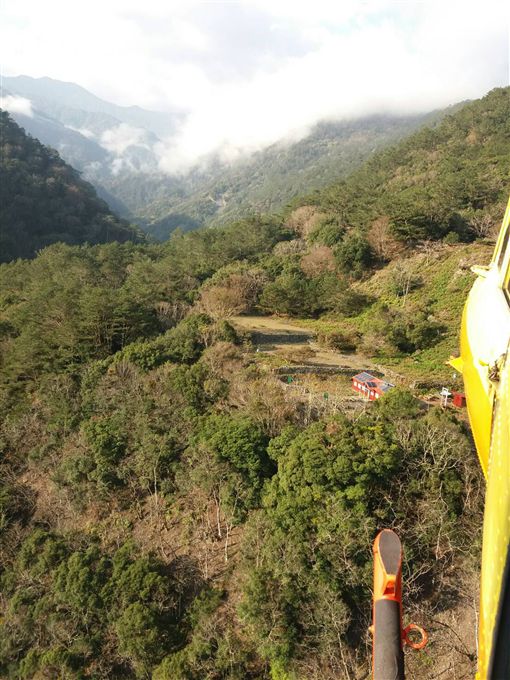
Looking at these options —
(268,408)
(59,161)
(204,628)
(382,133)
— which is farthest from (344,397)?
(382,133)

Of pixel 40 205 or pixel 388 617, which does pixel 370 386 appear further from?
pixel 40 205

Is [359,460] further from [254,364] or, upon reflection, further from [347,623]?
[254,364]

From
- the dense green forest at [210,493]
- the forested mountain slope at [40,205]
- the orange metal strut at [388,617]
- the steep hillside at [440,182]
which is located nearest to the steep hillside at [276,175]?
the forested mountain slope at [40,205]

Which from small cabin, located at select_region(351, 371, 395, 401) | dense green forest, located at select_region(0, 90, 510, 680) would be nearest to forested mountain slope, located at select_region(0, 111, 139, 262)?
dense green forest, located at select_region(0, 90, 510, 680)

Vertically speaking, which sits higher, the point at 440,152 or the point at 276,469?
the point at 440,152

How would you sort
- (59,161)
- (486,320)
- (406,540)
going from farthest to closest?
(59,161) < (406,540) < (486,320)
